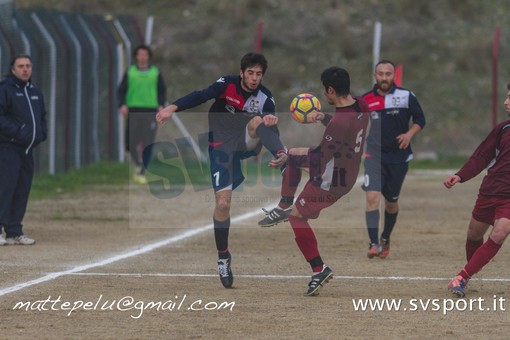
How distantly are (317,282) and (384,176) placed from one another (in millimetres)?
3316

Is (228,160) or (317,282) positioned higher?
(228,160)

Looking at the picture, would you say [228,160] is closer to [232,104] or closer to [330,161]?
[232,104]

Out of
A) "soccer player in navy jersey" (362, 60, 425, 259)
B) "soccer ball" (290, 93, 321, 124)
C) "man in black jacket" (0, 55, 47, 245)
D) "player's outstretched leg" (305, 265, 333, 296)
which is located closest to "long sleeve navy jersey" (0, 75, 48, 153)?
"man in black jacket" (0, 55, 47, 245)

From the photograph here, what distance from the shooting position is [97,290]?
10.4 meters

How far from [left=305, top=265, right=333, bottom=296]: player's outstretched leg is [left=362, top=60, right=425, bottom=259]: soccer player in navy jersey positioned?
2911 mm

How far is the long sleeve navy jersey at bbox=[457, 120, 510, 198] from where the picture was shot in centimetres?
1011

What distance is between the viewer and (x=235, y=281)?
436 inches

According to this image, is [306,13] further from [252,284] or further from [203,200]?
[252,284]

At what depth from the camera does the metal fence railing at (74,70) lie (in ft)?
69.3

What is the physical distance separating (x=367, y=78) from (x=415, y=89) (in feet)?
4.28

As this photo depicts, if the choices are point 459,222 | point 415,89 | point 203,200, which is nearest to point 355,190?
point 203,200

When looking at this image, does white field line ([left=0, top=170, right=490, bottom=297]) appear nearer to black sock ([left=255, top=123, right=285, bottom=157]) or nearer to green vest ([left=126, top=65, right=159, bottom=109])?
black sock ([left=255, top=123, right=285, bottom=157])

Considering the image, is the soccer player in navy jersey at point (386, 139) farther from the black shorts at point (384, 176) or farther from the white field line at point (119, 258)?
the white field line at point (119, 258)

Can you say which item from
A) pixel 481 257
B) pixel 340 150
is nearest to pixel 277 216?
pixel 340 150
